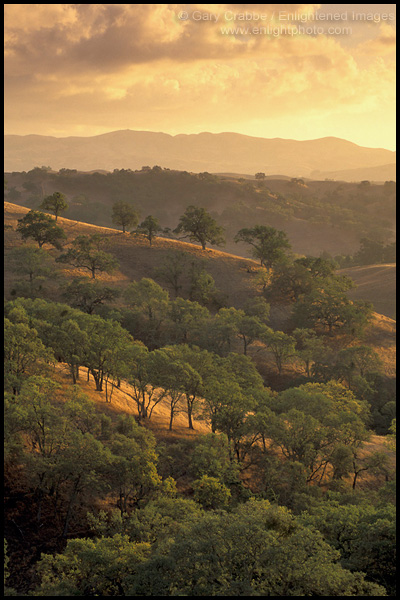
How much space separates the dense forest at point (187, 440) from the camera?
824 inches

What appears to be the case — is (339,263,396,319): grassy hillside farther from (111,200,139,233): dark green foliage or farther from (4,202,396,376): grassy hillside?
(111,200,139,233): dark green foliage

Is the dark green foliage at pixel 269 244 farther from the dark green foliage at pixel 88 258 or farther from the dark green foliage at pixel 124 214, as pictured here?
the dark green foliage at pixel 88 258

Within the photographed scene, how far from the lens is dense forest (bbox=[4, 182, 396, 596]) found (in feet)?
68.7

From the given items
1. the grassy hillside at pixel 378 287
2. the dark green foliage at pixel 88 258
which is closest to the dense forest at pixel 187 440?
the dark green foliage at pixel 88 258

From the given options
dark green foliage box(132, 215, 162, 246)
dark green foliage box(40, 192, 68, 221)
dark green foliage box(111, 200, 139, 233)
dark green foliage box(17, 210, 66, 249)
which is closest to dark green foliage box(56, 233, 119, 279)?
dark green foliage box(17, 210, 66, 249)

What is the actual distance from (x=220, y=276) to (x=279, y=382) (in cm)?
4055

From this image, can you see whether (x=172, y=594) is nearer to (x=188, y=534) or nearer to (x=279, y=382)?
(x=188, y=534)

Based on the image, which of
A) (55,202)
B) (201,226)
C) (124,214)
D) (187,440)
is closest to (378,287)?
(201,226)

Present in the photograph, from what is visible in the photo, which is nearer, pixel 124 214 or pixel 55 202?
pixel 55 202

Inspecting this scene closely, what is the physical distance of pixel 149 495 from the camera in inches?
1363

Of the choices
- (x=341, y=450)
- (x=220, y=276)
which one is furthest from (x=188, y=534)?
(x=220, y=276)

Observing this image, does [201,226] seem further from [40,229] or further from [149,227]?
[40,229]

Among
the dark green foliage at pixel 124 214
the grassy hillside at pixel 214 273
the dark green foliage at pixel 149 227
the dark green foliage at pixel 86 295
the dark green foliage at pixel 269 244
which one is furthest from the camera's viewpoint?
the dark green foliage at pixel 124 214

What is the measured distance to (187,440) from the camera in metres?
46.7
